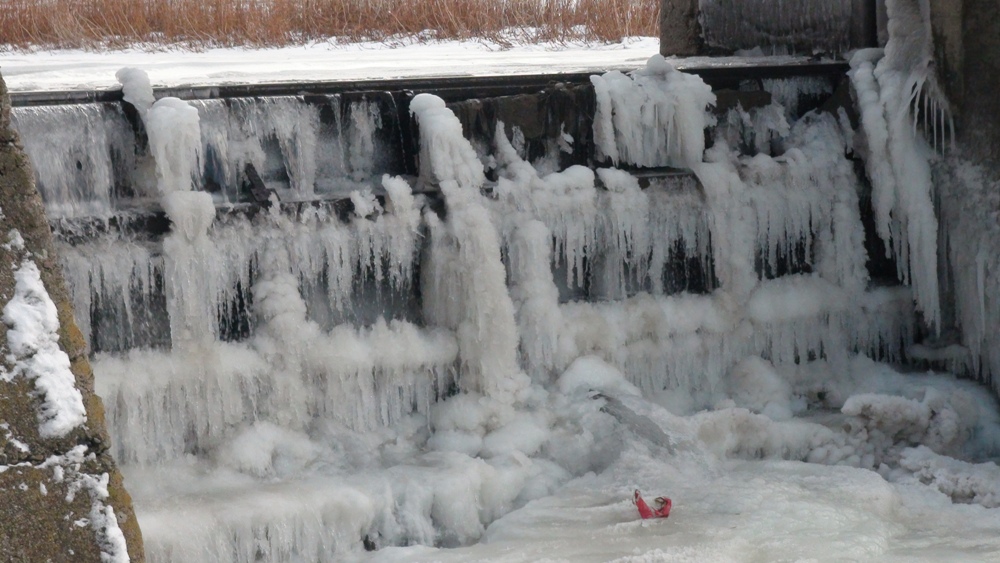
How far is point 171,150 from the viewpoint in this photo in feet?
15.5

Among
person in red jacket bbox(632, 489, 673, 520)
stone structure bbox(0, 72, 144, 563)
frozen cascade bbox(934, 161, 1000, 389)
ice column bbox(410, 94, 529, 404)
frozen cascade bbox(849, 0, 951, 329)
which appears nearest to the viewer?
stone structure bbox(0, 72, 144, 563)

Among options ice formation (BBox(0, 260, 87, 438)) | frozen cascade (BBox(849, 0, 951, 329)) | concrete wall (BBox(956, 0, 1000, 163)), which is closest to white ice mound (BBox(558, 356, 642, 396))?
frozen cascade (BBox(849, 0, 951, 329))

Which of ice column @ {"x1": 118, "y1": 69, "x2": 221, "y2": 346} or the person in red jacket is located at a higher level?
ice column @ {"x1": 118, "y1": 69, "x2": 221, "y2": 346}

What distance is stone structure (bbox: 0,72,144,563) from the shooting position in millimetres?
2963

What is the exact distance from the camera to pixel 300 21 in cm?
1395

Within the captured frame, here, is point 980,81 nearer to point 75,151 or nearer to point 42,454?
point 75,151

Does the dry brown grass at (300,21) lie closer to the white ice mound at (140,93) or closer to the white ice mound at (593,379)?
the white ice mound at (140,93)

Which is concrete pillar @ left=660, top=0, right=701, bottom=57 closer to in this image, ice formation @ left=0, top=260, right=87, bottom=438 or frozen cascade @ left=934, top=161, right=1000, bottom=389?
frozen cascade @ left=934, top=161, right=1000, bottom=389

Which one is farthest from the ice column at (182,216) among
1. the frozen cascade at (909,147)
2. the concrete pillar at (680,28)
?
the concrete pillar at (680,28)

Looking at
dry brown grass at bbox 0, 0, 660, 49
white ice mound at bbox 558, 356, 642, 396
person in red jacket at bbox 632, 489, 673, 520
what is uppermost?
dry brown grass at bbox 0, 0, 660, 49

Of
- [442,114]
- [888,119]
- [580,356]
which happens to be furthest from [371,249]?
[888,119]

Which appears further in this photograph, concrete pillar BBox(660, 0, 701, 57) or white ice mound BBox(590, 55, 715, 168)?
concrete pillar BBox(660, 0, 701, 57)

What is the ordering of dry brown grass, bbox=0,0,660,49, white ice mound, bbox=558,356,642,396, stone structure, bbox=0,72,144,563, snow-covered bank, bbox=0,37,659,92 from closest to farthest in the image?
stone structure, bbox=0,72,144,563
white ice mound, bbox=558,356,642,396
snow-covered bank, bbox=0,37,659,92
dry brown grass, bbox=0,0,660,49

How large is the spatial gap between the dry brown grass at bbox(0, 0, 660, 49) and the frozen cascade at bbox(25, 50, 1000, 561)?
825 centimetres
